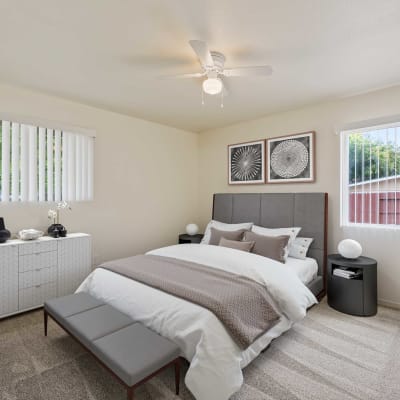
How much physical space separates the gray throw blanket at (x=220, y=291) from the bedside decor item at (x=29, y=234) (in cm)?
96

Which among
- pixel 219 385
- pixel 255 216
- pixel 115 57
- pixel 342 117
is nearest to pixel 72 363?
pixel 219 385

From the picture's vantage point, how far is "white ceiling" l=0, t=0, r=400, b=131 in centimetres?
171

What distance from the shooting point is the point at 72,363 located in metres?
1.95

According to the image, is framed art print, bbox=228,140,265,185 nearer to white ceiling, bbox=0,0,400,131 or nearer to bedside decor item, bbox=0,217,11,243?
white ceiling, bbox=0,0,400,131

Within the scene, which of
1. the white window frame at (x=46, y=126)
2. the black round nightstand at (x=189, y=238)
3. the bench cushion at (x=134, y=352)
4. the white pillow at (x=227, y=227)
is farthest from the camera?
the black round nightstand at (x=189, y=238)

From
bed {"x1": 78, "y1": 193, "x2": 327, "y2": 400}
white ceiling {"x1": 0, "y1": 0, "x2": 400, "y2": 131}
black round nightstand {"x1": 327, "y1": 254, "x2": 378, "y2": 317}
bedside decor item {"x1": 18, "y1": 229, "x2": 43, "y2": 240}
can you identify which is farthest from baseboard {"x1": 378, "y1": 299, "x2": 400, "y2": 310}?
bedside decor item {"x1": 18, "y1": 229, "x2": 43, "y2": 240}

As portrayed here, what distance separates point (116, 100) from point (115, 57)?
106 cm

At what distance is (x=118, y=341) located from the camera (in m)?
→ 1.62

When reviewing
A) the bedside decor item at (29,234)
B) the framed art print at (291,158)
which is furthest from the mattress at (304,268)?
the bedside decor item at (29,234)

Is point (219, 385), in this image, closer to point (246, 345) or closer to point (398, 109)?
point (246, 345)

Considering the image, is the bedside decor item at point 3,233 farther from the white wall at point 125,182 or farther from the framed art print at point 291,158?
the framed art print at point 291,158

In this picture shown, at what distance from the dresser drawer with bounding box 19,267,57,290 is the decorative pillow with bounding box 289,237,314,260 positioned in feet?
9.56

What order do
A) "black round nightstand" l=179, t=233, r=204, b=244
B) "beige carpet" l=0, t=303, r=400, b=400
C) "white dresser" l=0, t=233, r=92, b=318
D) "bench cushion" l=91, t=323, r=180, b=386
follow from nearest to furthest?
1. "bench cushion" l=91, t=323, r=180, b=386
2. "beige carpet" l=0, t=303, r=400, b=400
3. "white dresser" l=0, t=233, r=92, b=318
4. "black round nightstand" l=179, t=233, r=204, b=244

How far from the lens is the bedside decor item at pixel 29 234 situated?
9.19 ft
